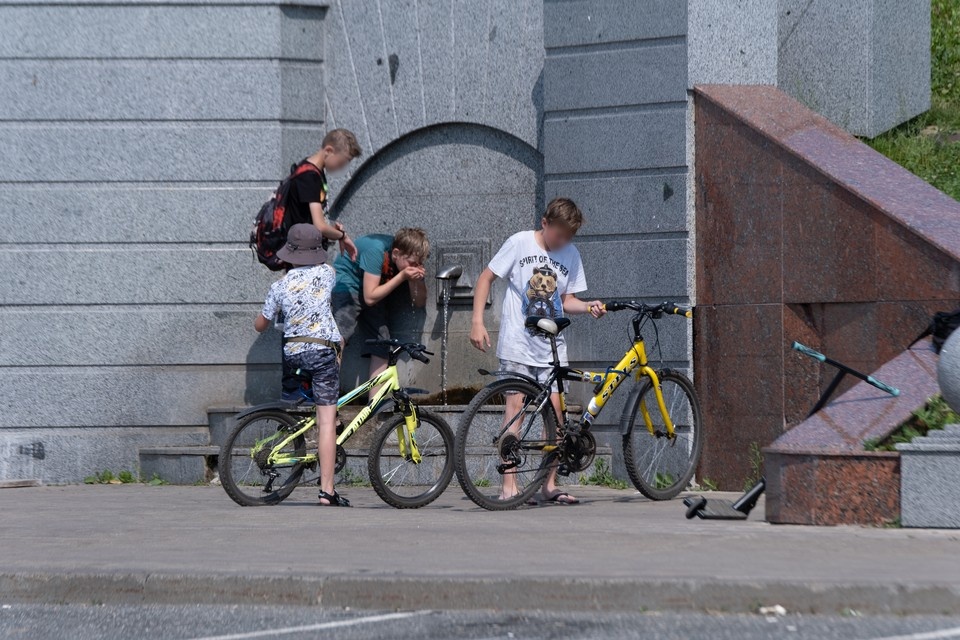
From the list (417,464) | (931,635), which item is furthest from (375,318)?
(931,635)

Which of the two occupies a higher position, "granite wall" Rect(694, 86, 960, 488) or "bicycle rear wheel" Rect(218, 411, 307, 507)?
"granite wall" Rect(694, 86, 960, 488)

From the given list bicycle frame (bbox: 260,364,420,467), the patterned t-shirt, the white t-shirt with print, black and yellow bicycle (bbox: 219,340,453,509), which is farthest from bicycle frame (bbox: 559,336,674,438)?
the patterned t-shirt

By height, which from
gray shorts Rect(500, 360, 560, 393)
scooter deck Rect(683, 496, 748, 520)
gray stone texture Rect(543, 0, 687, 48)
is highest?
gray stone texture Rect(543, 0, 687, 48)

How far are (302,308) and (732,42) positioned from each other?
3832 mm

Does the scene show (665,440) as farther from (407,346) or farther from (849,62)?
(849,62)

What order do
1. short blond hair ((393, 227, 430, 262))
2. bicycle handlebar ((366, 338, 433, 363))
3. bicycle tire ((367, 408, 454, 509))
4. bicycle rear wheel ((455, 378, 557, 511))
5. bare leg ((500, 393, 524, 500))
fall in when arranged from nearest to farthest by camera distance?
1. bicycle rear wheel ((455, 378, 557, 511))
2. bare leg ((500, 393, 524, 500))
3. bicycle tire ((367, 408, 454, 509))
4. bicycle handlebar ((366, 338, 433, 363))
5. short blond hair ((393, 227, 430, 262))

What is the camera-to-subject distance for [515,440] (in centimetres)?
849

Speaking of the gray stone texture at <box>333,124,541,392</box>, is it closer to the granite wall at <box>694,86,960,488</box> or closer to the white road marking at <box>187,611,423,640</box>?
the granite wall at <box>694,86,960,488</box>

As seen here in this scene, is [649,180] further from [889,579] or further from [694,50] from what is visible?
[889,579]

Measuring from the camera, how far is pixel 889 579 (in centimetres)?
544

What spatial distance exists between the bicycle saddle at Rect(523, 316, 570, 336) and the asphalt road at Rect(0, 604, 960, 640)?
10.7ft

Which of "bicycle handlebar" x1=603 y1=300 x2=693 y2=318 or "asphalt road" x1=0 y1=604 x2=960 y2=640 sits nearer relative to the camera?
"asphalt road" x1=0 y1=604 x2=960 y2=640

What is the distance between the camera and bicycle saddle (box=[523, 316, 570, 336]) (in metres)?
8.55

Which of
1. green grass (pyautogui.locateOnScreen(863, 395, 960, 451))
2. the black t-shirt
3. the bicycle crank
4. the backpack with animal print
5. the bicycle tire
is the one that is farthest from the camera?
the backpack with animal print
